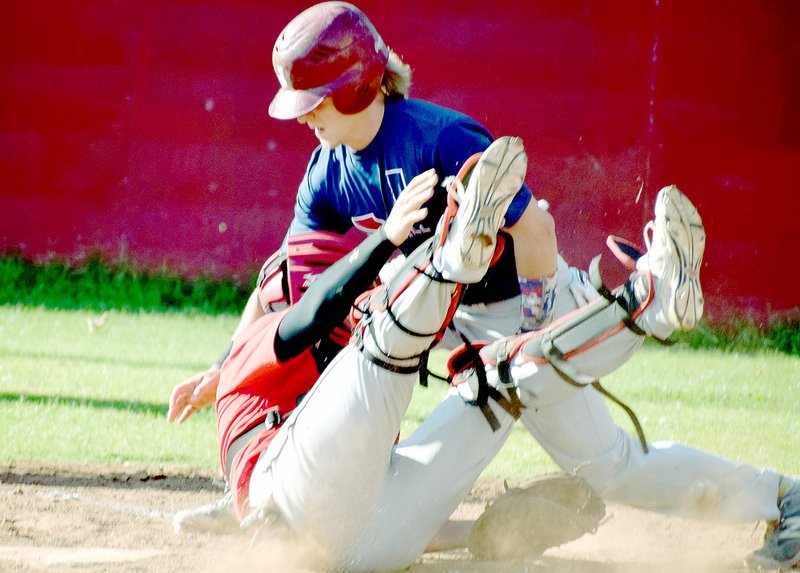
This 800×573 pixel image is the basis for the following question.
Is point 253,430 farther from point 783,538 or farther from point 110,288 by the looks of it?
point 110,288

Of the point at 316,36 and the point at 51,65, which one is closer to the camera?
the point at 316,36

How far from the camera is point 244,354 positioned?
348 centimetres

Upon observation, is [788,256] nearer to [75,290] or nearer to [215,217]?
[215,217]

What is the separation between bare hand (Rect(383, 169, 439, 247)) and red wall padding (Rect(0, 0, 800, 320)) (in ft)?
20.4

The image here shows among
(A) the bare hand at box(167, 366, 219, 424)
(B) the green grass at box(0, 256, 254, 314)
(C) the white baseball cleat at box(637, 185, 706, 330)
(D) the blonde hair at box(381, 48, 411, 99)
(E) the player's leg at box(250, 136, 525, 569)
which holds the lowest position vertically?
(B) the green grass at box(0, 256, 254, 314)

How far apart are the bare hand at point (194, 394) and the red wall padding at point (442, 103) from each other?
18.9ft

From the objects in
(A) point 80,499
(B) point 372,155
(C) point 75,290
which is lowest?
(C) point 75,290

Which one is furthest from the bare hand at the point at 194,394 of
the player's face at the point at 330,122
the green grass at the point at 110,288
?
the green grass at the point at 110,288

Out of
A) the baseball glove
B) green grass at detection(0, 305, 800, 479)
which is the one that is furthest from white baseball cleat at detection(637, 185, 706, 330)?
green grass at detection(0, 305, 800, 479)

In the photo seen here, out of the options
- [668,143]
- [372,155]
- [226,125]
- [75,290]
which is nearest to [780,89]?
[668,143]

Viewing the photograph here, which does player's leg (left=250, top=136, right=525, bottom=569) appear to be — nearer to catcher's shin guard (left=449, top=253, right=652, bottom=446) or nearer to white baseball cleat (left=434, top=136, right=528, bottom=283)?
white baseball cleat (left=434, top=136, right=528, bottom=283)

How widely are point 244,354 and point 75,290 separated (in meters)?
6.42

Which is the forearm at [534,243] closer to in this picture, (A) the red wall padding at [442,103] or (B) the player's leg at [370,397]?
(B) the player's leg at [370,397]

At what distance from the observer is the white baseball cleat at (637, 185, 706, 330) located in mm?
2871
